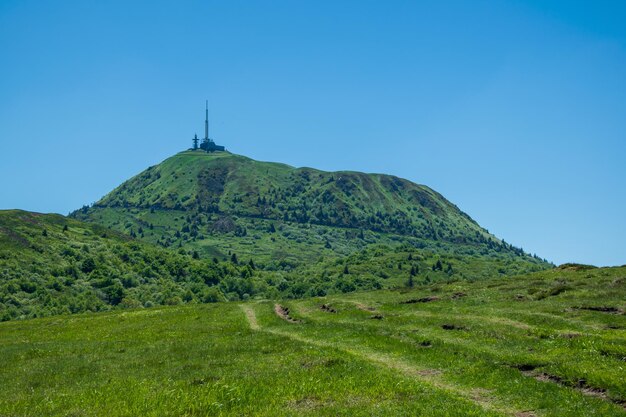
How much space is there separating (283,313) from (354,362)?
35258mm

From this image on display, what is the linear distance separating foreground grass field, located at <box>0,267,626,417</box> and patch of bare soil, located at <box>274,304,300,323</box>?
0.51m

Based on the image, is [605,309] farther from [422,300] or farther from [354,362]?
[354,362]

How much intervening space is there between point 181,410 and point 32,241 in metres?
204

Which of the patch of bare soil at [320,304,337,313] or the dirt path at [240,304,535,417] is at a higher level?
the patch of bare soil at [320,304,337,313]

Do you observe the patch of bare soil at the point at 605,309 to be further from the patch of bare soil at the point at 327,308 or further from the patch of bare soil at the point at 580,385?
the patch of bare soil at the point at 327,308

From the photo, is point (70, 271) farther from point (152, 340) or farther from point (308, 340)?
point (308, 340)

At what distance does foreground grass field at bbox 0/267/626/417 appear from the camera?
21703 millimetres

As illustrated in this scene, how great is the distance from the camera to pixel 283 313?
2534 inches

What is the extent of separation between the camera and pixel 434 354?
31.7m

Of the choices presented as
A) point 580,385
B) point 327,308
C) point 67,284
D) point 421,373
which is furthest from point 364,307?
point 67,284

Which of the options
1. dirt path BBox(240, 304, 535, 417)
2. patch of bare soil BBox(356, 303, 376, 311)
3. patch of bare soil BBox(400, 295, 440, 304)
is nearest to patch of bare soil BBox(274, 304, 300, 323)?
patch of bare soil BBox(356, 303, 376, 311)

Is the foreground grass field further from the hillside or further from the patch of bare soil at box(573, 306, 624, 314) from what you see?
the hillside

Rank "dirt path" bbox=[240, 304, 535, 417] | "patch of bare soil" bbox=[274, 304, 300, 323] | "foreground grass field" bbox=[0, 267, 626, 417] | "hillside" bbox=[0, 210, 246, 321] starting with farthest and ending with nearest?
"hillside" bbox=[0, 210, 246, 321], "patch of bare soil" bbox=[274, 304, 300, 323], "foreground grass field" bbox=[0, 267, 626, 417], "dirt path" bbox=[240, 304, 535, 417]

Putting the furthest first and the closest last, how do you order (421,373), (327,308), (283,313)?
(327,308) → (283,313) → (421,373)
